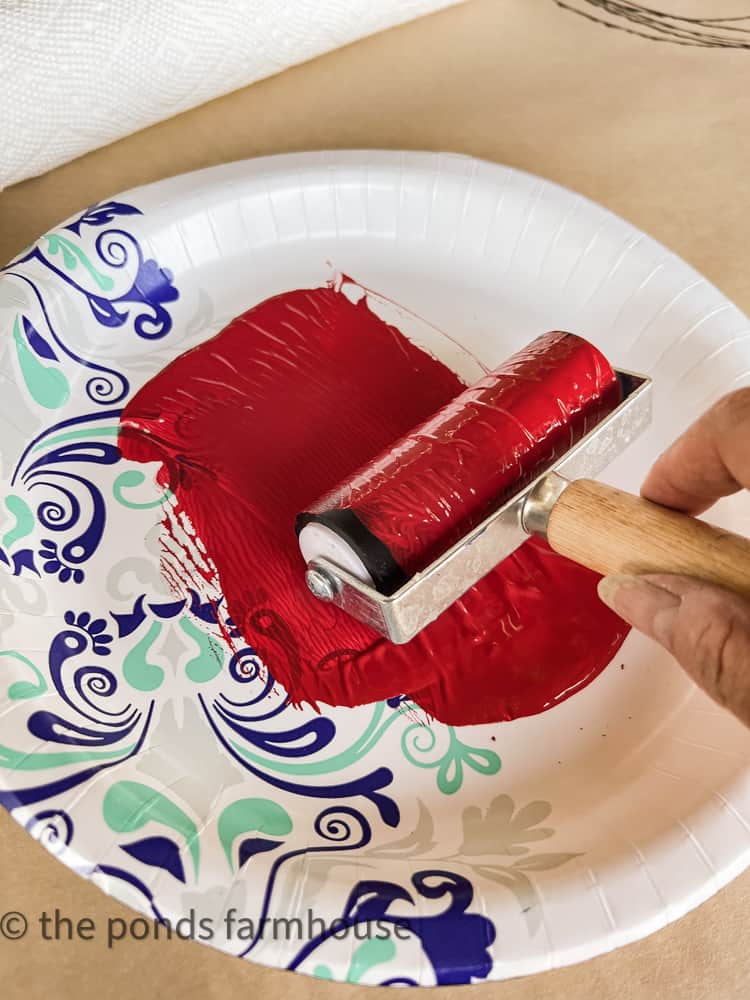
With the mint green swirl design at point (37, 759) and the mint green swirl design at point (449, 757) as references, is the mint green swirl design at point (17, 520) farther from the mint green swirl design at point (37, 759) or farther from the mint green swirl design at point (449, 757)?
the mint green swirl design at point (449, 757)

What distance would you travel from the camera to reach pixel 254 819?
78 cm

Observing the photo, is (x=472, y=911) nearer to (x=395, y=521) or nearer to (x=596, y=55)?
(x=395, y=521)

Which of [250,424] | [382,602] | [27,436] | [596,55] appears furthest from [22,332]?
[596,55]

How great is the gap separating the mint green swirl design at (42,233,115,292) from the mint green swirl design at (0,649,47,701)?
466 millimetres

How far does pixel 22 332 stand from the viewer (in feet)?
3.30

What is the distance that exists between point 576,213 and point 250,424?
47cm

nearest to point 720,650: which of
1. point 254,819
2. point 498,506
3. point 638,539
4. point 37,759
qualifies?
point 638,539

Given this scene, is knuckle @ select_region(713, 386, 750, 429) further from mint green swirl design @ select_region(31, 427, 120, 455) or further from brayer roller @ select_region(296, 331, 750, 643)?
mint green swirl design @ select_region(31, 427, 120, 455)

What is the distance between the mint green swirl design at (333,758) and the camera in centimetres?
81

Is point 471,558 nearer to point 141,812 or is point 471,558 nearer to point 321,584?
point 321,584

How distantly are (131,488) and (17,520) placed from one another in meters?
0.11

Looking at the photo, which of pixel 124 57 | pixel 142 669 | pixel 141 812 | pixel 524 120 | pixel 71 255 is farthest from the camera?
pixel 524 120

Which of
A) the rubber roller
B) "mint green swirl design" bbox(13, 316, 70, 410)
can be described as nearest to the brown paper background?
"mint green swirl design" bbox(13, 316, 70, 410)

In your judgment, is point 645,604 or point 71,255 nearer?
point 645,604
